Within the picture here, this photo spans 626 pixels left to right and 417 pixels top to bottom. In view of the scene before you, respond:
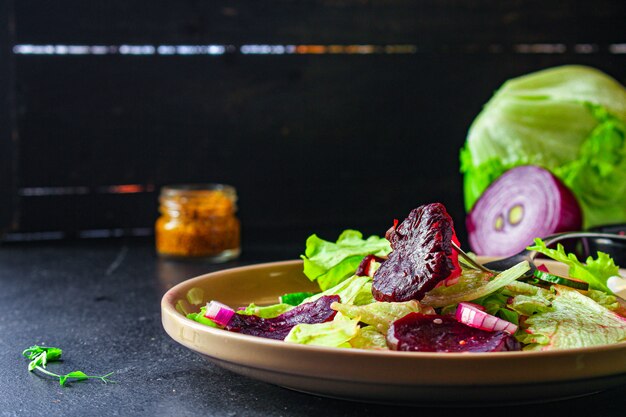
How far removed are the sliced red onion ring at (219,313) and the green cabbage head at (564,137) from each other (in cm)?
137

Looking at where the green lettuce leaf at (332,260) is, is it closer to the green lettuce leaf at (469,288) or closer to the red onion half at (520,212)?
the green lettuce leaf at (469,288)

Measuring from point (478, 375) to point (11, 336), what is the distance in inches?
34.2

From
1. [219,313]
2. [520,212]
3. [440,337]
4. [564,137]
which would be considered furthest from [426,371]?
[564,137]

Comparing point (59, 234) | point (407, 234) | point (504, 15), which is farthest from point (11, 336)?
point (504, 15)

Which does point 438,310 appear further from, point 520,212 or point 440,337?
point 520,212

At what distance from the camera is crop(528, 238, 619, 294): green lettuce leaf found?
1.16 metres

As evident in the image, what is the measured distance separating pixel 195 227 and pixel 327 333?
123cm

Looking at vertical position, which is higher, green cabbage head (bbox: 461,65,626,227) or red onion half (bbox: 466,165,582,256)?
green cabbage head (bbox: 461,65,626,227)

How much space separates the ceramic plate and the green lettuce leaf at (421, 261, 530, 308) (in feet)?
0.60

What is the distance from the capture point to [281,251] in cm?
229

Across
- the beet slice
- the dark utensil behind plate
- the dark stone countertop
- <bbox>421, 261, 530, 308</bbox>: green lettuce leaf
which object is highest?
the beet slice

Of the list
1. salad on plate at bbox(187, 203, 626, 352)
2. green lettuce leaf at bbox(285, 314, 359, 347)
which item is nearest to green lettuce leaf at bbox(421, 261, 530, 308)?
salad on plate at bbox(187, 203, 626, 352)

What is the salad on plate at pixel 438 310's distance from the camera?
0.90 metres

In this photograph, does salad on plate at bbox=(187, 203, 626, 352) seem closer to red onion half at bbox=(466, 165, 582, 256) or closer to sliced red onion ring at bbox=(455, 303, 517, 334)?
sliced red onion ring at bbox=(455, 303, 517, 334)
